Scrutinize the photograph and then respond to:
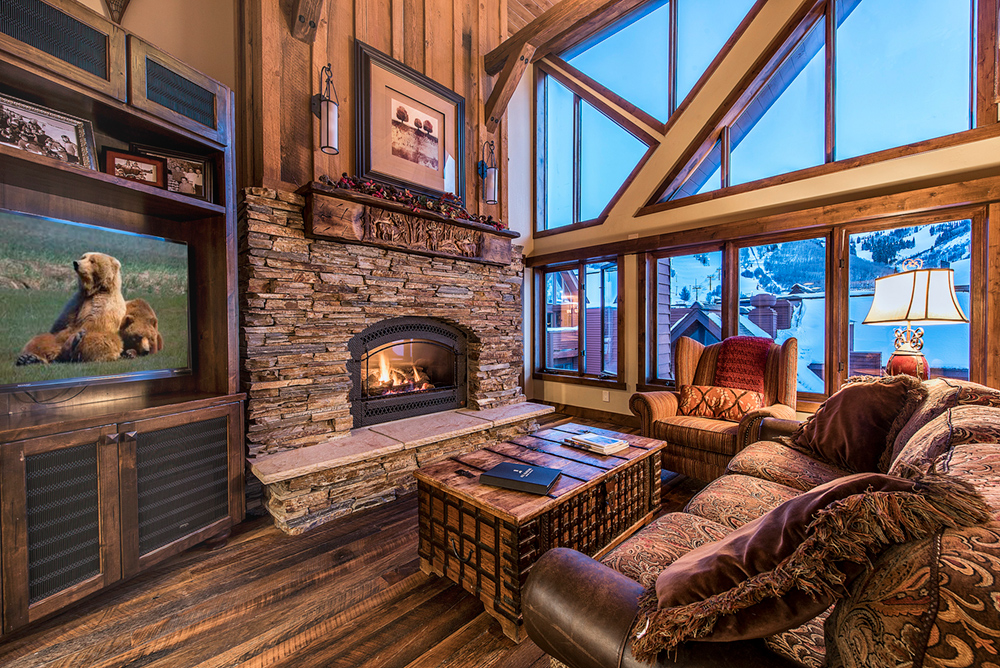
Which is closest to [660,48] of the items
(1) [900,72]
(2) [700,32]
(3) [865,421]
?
(2) [700,32]

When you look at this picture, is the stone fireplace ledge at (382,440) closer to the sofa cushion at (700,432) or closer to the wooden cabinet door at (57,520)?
the wooden cabinet door at (57,520)

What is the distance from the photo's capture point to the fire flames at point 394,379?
3312 millimetres

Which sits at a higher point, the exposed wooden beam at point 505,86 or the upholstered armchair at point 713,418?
the exposed wooden beam at point 505,86

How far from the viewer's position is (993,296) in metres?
2.78

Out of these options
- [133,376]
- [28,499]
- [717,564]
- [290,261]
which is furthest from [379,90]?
[717,564]

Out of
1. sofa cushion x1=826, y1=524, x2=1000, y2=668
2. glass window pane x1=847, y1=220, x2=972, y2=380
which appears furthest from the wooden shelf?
glass window pane x1=847, y1=220, x2=972, y2=380

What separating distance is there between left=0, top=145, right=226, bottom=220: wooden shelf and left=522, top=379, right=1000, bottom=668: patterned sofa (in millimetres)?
2323

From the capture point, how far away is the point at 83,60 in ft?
5.62

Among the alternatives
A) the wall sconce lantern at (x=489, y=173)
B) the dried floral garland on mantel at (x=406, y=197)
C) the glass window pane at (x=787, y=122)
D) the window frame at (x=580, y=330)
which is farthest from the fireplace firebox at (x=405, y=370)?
the glass window pane at (x=787, y=122)

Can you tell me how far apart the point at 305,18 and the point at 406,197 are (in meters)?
1.28

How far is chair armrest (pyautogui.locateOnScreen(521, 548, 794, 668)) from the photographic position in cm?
73

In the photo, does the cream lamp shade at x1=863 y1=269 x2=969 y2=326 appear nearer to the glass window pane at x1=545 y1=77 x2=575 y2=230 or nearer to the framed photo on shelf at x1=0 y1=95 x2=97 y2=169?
the glass window pane at x1=545 y1=77 x2=575 y2=230

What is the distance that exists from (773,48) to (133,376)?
17.0 ft

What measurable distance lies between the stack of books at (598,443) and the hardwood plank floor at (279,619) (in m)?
0.88
